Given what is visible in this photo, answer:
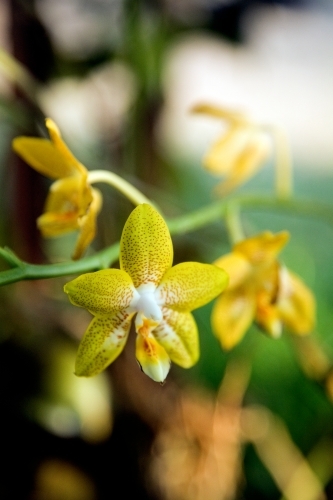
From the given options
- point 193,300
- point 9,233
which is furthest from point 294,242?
point 193,300

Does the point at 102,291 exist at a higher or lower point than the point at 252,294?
higher

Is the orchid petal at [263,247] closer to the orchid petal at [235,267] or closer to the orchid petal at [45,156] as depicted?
the orchid petal at [235,267]

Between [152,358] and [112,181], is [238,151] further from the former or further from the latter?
[152,358]

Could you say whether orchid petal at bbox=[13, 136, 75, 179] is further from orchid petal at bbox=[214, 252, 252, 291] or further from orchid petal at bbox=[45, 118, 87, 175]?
orchid petal at bbox=[214, 252, 252, 291]

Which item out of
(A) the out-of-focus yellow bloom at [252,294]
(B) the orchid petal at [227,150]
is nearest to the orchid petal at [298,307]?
(A) the out-of-focus yellow bloom at [252,294]

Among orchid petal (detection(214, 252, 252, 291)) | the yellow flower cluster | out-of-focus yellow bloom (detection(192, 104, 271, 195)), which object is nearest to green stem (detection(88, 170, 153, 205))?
the yellow flower cluster

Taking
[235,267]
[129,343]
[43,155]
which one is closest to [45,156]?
[43,155]
